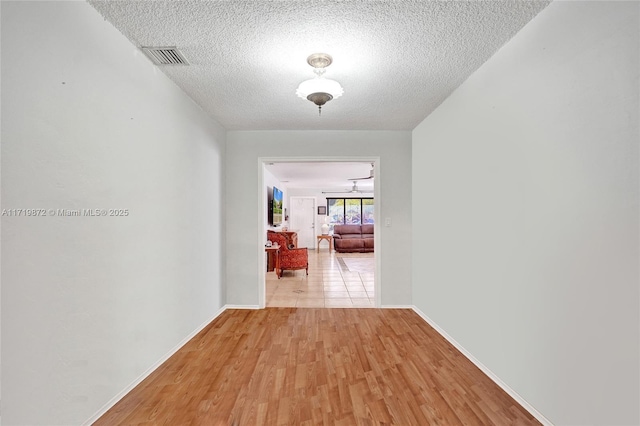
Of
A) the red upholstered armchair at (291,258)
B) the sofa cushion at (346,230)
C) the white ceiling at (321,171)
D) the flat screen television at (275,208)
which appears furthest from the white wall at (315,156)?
the sofa cushion at (346,230)

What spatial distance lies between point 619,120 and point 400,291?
2797mm

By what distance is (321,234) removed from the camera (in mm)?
10094

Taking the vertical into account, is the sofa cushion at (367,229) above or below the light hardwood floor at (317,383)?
above

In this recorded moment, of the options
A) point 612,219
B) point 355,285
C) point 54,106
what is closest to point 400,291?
point 355,285

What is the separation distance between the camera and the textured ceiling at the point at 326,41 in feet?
4.95

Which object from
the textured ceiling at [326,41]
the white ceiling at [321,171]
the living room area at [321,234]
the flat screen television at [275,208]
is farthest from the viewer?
the flat screen television at [275,208]

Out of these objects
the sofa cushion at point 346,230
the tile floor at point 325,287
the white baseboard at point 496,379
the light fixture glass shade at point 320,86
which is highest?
the light fixture glass shade at point 320,86

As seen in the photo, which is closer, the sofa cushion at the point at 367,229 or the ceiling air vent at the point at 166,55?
the ceiling air vent at the point at 166,55

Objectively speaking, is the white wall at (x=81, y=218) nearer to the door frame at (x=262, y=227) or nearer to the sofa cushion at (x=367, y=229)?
the door frame at (x=262, y=227)

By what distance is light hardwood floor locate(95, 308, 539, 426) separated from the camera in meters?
1.59

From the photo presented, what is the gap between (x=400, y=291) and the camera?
3.55m

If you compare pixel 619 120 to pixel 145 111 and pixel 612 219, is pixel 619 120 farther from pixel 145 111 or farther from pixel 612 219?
pixel 145 111

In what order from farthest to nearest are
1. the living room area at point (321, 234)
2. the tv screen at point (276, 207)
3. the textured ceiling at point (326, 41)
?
the tv screen at point (276, 207), the living room area at point (321, 234), the textured ceiling at point (326, 41)

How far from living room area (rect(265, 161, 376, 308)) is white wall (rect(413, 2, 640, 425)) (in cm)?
200
